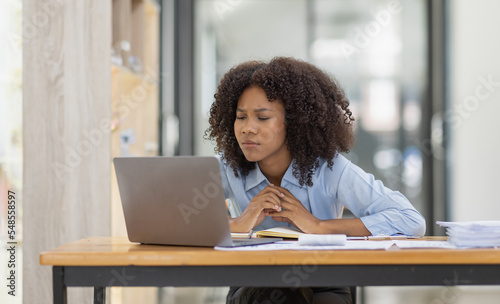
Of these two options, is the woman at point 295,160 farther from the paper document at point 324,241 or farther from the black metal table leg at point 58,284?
the black metal table leg at point 58,284

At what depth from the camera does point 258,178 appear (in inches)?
81.2

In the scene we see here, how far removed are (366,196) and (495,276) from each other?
64 centimetres

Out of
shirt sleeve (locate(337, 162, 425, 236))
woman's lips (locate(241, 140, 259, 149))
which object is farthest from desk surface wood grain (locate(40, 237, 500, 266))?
woman's lips (locate(241, 140, 259, 149))

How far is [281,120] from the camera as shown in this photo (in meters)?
2.00

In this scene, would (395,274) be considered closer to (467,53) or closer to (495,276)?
(495,276)

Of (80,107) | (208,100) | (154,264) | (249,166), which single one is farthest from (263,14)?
(154,264)

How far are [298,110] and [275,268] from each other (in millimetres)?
812

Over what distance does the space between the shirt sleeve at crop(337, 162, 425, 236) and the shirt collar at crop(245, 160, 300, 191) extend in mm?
154

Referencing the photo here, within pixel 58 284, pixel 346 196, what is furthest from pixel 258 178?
pixel 58 284

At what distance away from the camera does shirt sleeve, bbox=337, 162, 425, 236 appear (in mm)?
1788

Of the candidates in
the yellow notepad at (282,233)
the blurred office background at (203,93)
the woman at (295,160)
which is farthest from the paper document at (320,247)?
the blurred office background at (203,93)

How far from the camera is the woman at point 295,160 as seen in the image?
1.80m

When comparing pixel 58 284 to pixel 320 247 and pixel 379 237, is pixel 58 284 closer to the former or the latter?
pixel 320 247

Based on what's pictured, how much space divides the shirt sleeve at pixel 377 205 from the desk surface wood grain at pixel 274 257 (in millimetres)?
469
